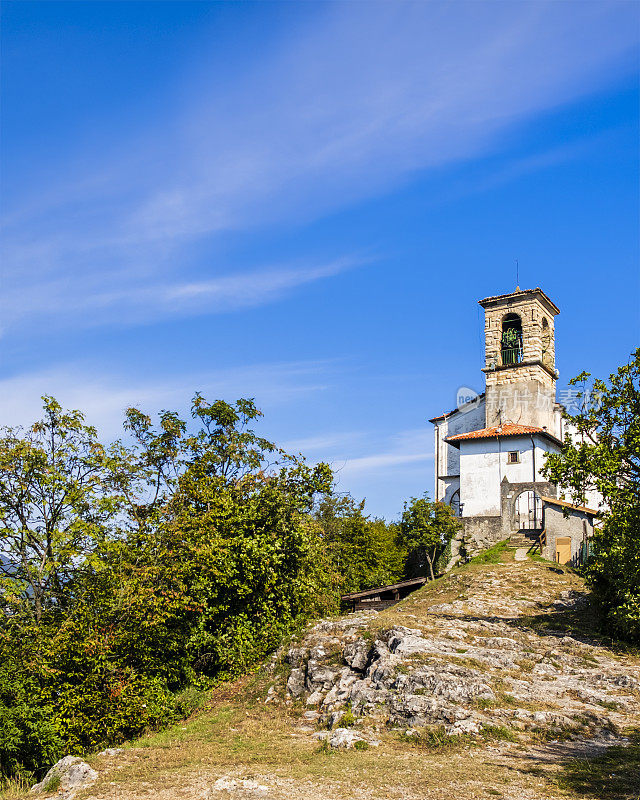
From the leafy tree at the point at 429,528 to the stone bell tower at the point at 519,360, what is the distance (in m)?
7.49

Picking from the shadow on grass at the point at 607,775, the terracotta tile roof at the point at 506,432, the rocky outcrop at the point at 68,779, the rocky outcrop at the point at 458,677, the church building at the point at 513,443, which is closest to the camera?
the shadow on grass at the point at 607,775

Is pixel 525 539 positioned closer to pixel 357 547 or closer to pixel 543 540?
pixel 543 540

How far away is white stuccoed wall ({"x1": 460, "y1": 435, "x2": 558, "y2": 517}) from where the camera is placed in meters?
37.5

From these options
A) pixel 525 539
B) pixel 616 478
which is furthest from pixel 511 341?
pixel 616 478

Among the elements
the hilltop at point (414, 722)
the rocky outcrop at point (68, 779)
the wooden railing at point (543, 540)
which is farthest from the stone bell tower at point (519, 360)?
the rocky outcrop at point (68, 779)

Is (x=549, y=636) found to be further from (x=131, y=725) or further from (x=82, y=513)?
(x=82, y=513)

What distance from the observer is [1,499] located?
56.5ft

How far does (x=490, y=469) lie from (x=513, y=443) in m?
1.97

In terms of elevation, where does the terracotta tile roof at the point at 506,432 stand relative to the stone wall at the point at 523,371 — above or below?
below

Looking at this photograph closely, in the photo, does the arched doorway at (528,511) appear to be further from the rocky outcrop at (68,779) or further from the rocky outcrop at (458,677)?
the rocky outcrop at (68,779)

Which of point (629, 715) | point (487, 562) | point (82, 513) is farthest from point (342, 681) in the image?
point (487, 562)

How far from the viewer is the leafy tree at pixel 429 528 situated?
123ft

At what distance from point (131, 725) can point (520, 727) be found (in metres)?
9.35

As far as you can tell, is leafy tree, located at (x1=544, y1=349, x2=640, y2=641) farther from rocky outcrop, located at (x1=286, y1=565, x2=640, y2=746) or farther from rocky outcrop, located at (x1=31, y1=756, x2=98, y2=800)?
rocky outcrop, located at (x1=31, y1=756, x2=98, y2=800)
